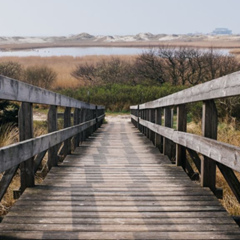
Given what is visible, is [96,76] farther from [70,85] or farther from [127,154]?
[127,154]

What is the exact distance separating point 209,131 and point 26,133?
1.81 metres

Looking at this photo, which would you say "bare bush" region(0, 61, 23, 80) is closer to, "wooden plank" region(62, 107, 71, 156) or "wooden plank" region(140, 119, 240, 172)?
"wooden plank" region(62, 107, 71, 156)

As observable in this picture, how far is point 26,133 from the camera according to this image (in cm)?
363

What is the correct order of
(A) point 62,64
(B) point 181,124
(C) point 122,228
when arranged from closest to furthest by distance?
(C) point 122,228
(B) point 181,124
(A) point 62,64

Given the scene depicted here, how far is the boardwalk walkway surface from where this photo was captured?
8.56 ft

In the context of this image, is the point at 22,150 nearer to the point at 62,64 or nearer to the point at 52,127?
the point at 52,127

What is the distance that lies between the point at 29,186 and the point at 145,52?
98.5 ft

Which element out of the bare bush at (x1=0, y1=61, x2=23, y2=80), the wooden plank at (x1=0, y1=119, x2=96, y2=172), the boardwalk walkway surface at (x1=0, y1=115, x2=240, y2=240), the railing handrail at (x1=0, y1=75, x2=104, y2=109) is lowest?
the boardwalk walkway surface at (x1=0, y1=115, x2=240, y2=240)

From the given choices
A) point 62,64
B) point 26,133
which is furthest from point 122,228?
point 62,64

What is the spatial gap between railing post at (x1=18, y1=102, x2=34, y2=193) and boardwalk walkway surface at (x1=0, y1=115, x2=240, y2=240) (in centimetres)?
14

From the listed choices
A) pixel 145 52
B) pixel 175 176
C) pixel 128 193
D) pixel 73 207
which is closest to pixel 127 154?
pixel 175 176

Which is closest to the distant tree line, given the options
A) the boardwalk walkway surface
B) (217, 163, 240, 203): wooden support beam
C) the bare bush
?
the bare bush

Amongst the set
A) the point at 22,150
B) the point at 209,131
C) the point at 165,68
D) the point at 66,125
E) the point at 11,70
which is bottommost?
the point at 66,125

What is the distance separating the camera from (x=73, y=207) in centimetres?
313
